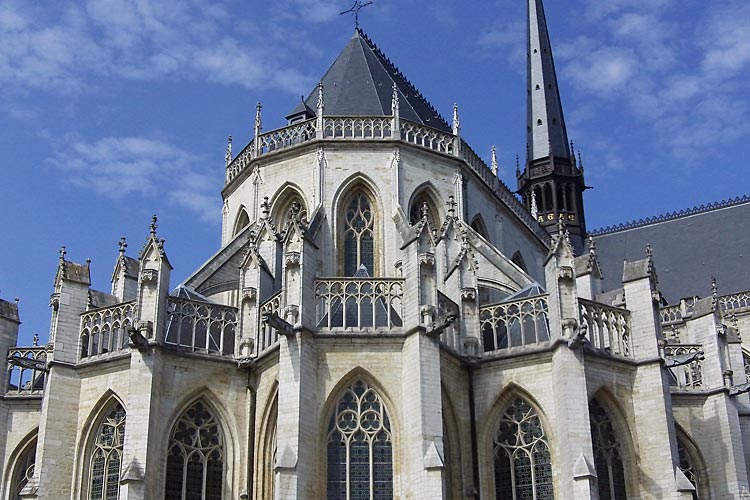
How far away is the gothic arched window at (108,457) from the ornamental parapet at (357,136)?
9.12m

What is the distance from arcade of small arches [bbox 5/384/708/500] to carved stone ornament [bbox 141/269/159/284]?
8.22ft

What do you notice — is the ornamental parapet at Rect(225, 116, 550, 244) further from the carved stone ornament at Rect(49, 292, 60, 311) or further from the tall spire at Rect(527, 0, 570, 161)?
the tall spire at Rect(527, 0, 570, 161)

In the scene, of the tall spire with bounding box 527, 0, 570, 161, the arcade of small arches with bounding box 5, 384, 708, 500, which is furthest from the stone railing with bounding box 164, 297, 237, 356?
the tall spire with bounding box 527, 0, 570, 161

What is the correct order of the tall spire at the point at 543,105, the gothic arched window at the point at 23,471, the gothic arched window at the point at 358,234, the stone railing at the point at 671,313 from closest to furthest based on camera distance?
1. the gothic arched window at the point at 23,471
2. the gothic arched window at the point at 358,234
3. the stone railing at the point at 671,313
4. the tall spire at the point at 543,105

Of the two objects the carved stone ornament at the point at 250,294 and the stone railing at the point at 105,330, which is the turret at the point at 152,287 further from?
the carved stone ornament at the point at 250,294

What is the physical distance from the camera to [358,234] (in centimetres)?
2616

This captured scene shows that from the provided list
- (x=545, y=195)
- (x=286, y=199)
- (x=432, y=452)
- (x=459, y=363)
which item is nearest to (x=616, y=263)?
(x=545, y=195)

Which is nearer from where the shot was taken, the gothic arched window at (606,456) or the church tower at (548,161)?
the gothic arched window at (606,456)

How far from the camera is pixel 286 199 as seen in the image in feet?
88.9

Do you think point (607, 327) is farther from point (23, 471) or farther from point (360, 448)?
point (23, 471)

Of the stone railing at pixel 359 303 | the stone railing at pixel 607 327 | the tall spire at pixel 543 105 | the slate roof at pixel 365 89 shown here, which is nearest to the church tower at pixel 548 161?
the tall spire at pixel 543 105

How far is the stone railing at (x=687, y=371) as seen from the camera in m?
24.8

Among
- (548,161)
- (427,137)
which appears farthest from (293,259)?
(548,161)

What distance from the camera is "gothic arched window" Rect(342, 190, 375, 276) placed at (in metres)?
25.9
